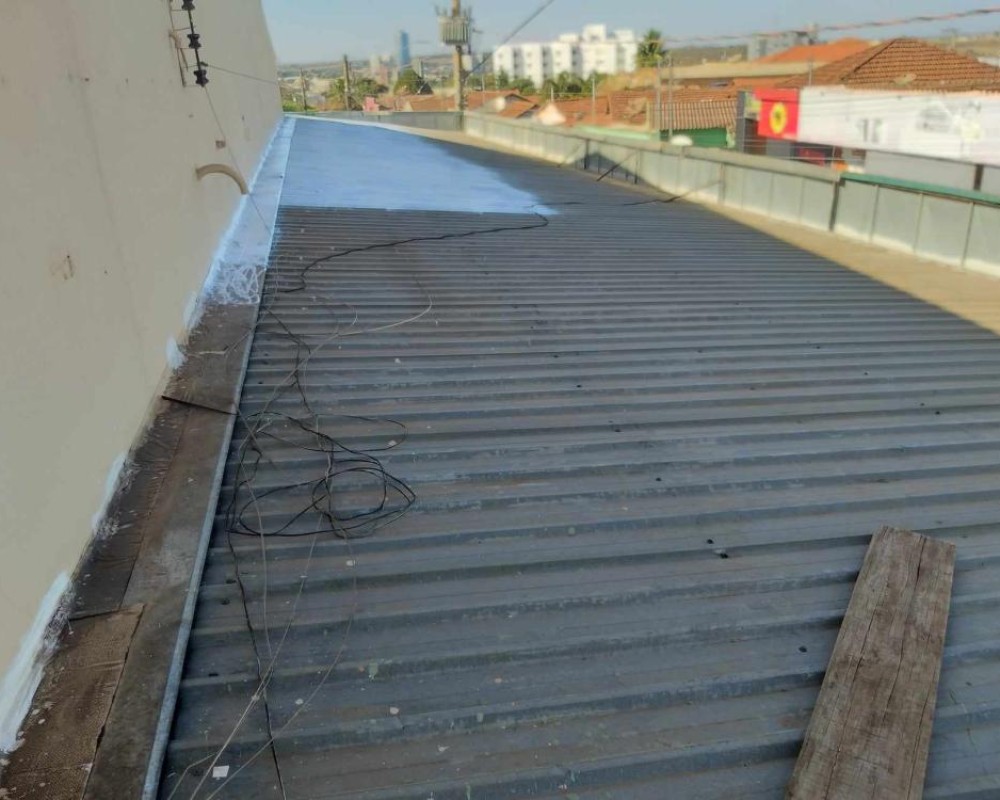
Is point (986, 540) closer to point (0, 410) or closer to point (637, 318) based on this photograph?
point (637, 318)

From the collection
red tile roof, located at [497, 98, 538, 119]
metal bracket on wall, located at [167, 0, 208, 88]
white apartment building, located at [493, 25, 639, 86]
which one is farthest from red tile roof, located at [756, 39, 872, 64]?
white apartment building, located at [493, 25, 639, 86]

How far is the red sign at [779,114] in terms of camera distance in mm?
28109

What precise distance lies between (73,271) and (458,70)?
105 ft

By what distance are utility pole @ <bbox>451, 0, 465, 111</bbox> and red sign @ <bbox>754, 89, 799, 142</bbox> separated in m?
11.9

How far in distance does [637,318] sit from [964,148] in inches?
776

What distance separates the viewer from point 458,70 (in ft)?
106

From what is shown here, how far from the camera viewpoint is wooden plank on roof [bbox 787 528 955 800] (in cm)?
251

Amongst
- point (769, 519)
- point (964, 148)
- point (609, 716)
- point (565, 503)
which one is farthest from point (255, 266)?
point (964, 148)

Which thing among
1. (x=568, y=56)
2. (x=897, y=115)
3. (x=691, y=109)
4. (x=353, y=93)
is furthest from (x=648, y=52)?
(x=568, y=56)

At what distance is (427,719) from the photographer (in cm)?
271

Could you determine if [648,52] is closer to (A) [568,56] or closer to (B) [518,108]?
(B) [518,108]

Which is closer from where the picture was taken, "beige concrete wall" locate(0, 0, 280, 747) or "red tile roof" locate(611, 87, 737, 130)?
"beige concrete wall" locate(0, 0, 280, 747)

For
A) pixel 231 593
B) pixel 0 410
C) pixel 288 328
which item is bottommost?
pixel 231 593

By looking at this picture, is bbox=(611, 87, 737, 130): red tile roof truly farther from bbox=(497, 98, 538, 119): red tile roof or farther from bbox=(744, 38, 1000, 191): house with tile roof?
bbox=(497, 98, 538, 119): red tile roof
